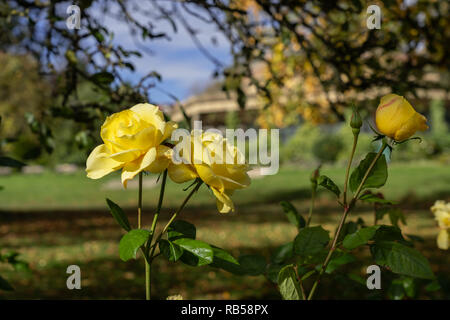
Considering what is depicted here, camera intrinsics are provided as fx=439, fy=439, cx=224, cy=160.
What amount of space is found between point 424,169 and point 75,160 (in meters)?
17.5

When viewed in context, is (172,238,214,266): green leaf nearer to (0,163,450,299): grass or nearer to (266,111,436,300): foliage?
(266,111,436,300): foliage

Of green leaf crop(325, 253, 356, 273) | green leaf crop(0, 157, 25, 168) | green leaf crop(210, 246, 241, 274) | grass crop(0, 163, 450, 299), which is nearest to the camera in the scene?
green leaf crop(210, 246, 241, 274)

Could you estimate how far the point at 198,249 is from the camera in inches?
36.9

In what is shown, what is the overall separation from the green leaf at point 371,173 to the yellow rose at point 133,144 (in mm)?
469

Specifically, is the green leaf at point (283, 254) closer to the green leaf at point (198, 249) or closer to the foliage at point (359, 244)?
the foliage at point (359, 244)

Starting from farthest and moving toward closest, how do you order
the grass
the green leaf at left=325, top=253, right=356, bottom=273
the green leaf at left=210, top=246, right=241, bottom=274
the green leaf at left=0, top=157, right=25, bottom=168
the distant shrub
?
the distant shrub → the grass → the green leaf at left=0, top=157, right=25, bottom=168 → the green leaf at left=325, top=253, right=356, bottom=273 → the green leaf at left=210, top=246, right=241, bottom=274

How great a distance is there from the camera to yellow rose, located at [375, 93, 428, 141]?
943 mm

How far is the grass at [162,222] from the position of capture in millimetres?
4538

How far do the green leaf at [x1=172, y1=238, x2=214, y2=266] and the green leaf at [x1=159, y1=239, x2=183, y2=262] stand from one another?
0.01 metres

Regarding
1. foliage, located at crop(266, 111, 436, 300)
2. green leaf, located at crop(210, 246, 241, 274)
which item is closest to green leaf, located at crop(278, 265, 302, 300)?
foliage, located at crop(266, 111, 436, 300)

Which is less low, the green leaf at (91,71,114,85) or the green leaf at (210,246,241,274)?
the green leaf at (91,71,114,85)
